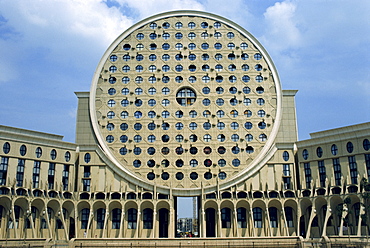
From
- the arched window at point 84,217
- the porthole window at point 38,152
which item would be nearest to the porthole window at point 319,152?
the arched window at point 84,217

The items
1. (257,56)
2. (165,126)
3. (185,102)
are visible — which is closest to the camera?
(165,126)

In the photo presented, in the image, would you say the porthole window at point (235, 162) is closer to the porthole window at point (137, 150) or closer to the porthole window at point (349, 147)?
the porthole window at point (137, 150)

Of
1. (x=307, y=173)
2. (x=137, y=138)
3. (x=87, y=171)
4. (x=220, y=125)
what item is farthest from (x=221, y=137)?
(x=87, y=171)

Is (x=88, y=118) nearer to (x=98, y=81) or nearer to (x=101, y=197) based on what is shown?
(x=98, y=81)

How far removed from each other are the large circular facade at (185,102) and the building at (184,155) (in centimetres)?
14

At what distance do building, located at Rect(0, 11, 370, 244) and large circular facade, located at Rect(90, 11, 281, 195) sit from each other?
0.47 feet

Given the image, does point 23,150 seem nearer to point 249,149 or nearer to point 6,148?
point 6,148

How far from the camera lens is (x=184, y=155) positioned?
57.8 m

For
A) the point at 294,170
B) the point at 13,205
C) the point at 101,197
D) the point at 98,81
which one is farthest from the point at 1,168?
the point at 294,170

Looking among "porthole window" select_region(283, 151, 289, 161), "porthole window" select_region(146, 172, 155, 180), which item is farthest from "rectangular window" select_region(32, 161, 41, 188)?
"porthole window" select_region(283, 151, 289, 161)

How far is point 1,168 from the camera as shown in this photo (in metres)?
49.3

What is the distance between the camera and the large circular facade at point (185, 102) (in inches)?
2266

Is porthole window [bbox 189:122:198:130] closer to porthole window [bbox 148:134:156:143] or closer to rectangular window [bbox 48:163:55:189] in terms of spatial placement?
porthole window [bbox 148:134:156:143]

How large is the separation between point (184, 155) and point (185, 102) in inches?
299
